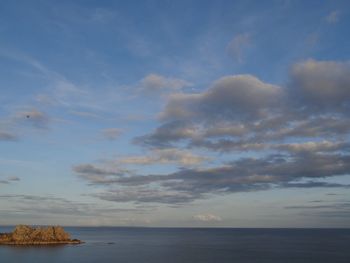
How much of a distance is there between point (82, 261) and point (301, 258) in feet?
238

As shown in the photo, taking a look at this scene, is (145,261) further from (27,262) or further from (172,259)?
(27,262)

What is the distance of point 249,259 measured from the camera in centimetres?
13912

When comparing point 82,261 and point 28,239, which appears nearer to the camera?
point 82,261

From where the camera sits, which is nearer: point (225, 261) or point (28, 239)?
point (225, 261)

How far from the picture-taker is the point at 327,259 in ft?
462

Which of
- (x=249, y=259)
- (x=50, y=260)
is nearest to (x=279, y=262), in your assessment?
(x=249, y=259)

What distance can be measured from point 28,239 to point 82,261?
7551cm

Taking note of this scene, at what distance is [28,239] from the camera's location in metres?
196

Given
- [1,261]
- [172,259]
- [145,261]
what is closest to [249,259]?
[172,259]

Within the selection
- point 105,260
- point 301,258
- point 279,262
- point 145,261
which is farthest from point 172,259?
point 301,258

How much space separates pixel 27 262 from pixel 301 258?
88.6 metres

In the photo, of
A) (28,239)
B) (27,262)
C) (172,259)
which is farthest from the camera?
(28,239)

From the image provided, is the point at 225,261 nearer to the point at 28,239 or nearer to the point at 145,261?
the point at 145,261

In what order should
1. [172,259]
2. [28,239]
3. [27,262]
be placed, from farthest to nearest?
[28,239]
[172,259]
[27,262]
